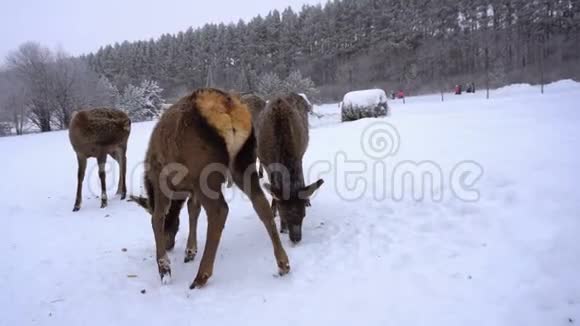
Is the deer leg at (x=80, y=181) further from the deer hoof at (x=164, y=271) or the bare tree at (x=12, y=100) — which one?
the bare tree at (x=12, y=100)

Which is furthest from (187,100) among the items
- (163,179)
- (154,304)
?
(154,304)

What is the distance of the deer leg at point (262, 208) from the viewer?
3.41 meters

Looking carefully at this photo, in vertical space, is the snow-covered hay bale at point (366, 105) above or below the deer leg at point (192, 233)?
above

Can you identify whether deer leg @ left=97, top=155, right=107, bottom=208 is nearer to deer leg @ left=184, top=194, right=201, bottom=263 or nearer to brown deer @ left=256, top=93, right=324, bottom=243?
deer leg @ left=184, top=194, right=201, bottom=263

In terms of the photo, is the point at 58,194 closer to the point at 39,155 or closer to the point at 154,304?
the point at 154,304

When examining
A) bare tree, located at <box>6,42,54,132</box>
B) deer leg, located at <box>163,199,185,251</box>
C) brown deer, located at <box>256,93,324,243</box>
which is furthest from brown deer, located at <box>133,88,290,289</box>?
bare tree, located at <box>6,42,54,132</box>

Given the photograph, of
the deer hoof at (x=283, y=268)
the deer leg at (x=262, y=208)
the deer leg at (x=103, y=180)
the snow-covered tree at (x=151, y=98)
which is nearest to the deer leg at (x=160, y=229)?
the deer leg at (x=262, y=208)

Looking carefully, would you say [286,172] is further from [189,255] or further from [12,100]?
[12,100]

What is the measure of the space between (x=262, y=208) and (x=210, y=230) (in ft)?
1.88

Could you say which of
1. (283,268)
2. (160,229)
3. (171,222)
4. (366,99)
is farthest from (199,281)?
(366,99)

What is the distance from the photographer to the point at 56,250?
173 inches

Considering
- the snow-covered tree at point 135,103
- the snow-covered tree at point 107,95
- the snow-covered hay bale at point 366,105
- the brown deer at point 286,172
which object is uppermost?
the snow-covered tree at point 107,95

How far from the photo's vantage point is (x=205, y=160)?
3.25 m

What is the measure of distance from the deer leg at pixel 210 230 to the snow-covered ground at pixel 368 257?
141mm
